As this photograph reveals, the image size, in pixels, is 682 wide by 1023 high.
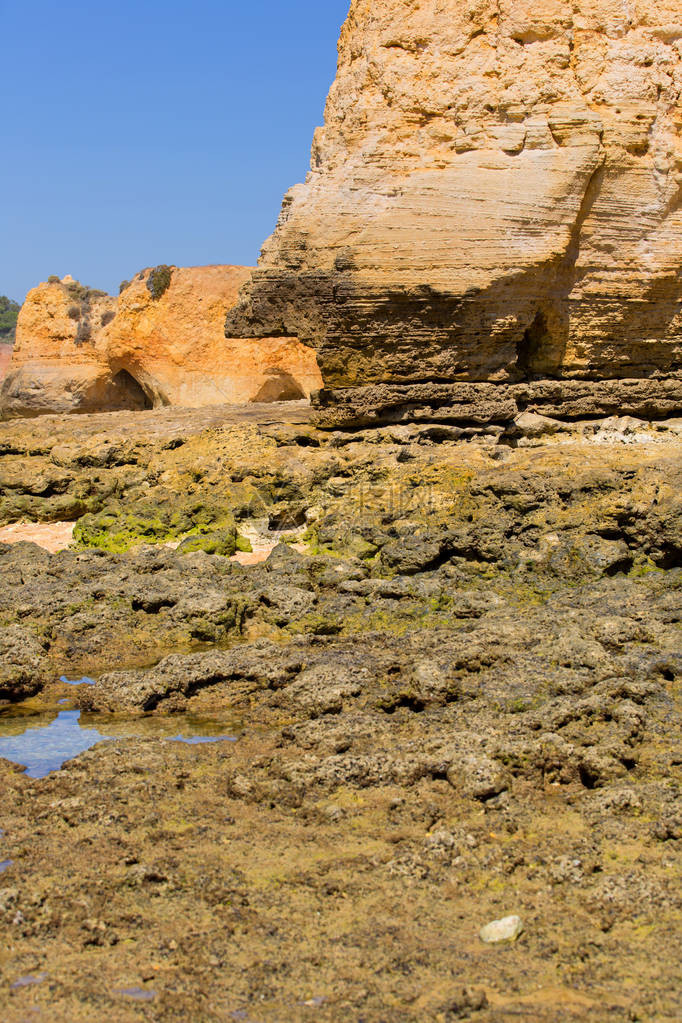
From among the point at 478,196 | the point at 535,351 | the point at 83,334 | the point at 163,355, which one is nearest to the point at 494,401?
the point at 535,351

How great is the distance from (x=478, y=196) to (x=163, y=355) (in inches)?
380

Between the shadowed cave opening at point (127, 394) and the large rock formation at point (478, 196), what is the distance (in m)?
9.37

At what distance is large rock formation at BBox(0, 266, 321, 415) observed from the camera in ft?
62.5

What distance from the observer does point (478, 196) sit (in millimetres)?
10664

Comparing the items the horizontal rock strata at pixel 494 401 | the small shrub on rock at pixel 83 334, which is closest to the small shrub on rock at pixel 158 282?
the small shrub on rock at pixel 83 334

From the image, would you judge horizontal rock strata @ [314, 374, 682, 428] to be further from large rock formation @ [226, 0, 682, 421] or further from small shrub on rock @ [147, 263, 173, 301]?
small shrub on rock @ [147, 263, 173, 301]

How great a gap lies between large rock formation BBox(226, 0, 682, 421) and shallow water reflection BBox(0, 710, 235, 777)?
5.68 meters

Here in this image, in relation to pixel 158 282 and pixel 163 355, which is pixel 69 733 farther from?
pixel 158 282

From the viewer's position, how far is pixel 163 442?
1223cm

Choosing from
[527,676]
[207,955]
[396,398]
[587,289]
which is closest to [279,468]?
[396,398]

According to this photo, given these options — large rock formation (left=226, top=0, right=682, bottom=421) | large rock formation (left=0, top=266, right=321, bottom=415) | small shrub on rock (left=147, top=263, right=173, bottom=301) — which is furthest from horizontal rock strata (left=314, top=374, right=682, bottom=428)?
small shrub on rock (left=147, top=263, right=173, bottom=301)

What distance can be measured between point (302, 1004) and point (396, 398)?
323 inches

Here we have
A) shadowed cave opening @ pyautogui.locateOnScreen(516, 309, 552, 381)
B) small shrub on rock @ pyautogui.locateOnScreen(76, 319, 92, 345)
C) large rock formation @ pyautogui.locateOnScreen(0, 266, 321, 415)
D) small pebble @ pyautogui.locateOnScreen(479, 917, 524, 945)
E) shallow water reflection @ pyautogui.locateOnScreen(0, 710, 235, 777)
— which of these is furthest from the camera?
small shrub on rock @ pyautogui.locateOnScreen(76, 319, 92, 345)

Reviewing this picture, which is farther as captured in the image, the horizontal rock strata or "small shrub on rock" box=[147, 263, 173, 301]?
"small shrub on rock" box=[147, 263, 173, 301]
